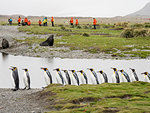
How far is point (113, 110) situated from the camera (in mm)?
7238

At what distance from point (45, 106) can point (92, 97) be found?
154 cm

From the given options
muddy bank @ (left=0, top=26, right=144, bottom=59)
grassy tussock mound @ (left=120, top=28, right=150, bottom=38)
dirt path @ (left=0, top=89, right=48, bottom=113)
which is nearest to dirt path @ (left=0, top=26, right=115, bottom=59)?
muddy bank @ (left=0, top=26, right=144, bottom=59)

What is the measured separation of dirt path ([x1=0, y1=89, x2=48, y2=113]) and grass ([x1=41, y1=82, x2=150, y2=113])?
45cm

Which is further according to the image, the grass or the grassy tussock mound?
the grassy tussock mound

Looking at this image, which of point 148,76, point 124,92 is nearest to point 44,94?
point 124,92

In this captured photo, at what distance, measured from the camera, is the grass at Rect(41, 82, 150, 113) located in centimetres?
747

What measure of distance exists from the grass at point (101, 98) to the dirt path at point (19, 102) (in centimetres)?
45

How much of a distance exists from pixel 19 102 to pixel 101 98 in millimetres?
2915

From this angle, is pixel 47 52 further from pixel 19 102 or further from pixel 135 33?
pixel 19 102

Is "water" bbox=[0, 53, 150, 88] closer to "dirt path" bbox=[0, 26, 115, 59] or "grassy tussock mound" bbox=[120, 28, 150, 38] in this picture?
"dirt path" bbox=[0, 26, 115, 59]

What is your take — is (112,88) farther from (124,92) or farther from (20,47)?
(20,47)

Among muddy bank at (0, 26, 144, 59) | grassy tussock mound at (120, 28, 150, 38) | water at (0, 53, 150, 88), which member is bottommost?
water at (0, 53, 150, 88)

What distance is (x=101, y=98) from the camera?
8.62 meters

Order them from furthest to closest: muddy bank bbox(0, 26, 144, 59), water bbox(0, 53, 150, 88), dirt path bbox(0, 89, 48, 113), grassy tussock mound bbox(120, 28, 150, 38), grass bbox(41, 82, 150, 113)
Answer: grassy tussock mound bbox(120, 28, 150, 38) → muddy bank bbox(0, 26, 144, 59) → water bbox(0, 53, 150, 88) → dirt path bbox(0, 89, 48, 113) → grass bbox(41, 82, 150, 113)
